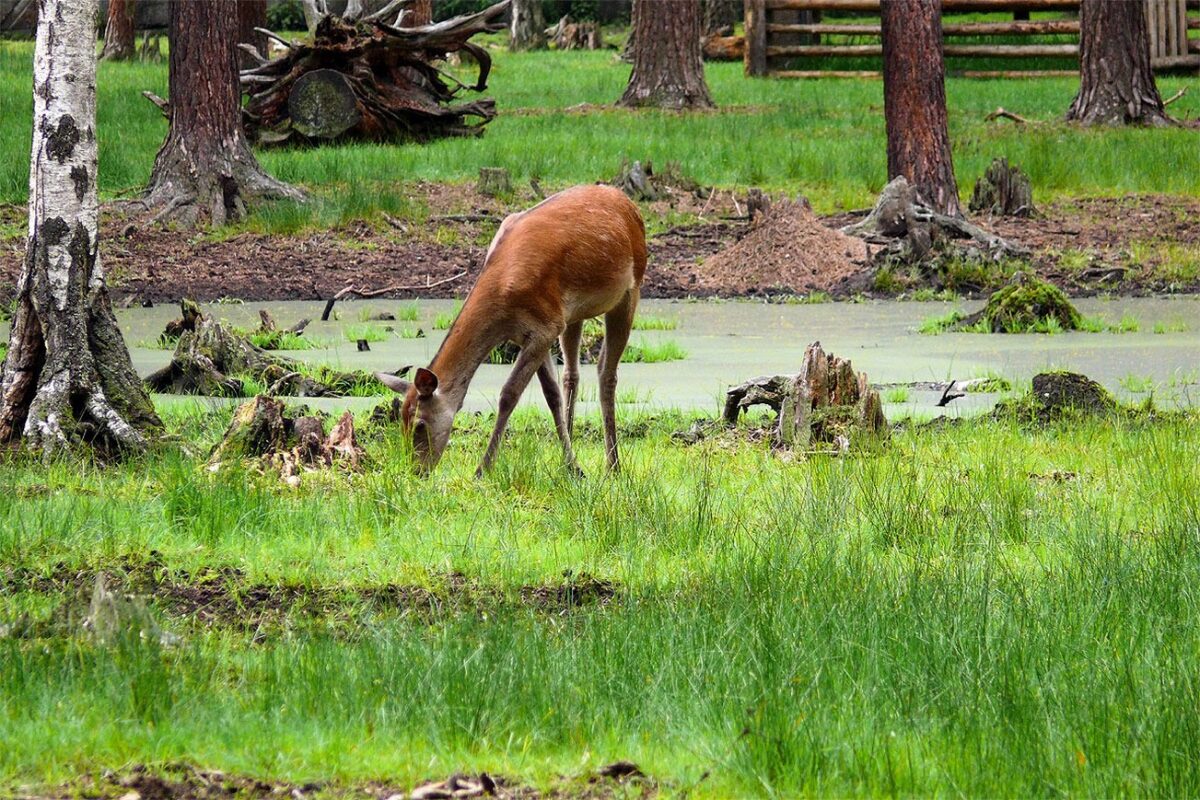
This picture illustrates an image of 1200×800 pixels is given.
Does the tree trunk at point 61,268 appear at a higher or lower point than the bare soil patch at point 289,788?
higher

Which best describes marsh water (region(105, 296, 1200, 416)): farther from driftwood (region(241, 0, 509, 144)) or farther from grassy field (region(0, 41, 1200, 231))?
driftwood (region(241, 0, 509, 144))

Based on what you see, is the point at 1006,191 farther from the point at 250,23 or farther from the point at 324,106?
the point at 250,23

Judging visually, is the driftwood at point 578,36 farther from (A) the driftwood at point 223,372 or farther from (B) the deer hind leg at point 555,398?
(B) the deer hind leg at point 555,398

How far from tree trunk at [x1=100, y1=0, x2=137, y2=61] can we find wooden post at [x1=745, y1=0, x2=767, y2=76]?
12461 millimetres

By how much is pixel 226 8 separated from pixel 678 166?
5261mm

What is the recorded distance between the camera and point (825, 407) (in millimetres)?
9461

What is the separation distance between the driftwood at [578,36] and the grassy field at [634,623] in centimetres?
3743

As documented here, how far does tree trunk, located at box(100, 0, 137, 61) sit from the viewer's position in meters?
35.1

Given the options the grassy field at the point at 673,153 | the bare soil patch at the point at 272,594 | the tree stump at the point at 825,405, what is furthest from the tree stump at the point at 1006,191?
the bare soil patch at the point at 272,594

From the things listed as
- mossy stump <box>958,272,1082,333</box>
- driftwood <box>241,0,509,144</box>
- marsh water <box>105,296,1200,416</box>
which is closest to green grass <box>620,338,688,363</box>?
marsh water <box>105,296,1200,416</box>

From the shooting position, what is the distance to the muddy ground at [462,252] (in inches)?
629

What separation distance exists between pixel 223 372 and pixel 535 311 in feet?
11.2

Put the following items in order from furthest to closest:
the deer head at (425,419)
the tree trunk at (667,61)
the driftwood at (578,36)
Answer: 1. the driftwood at (578,36)
2. the tree trunk at (667,61)
3. the deer head at (425,419)

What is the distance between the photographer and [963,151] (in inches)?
850
